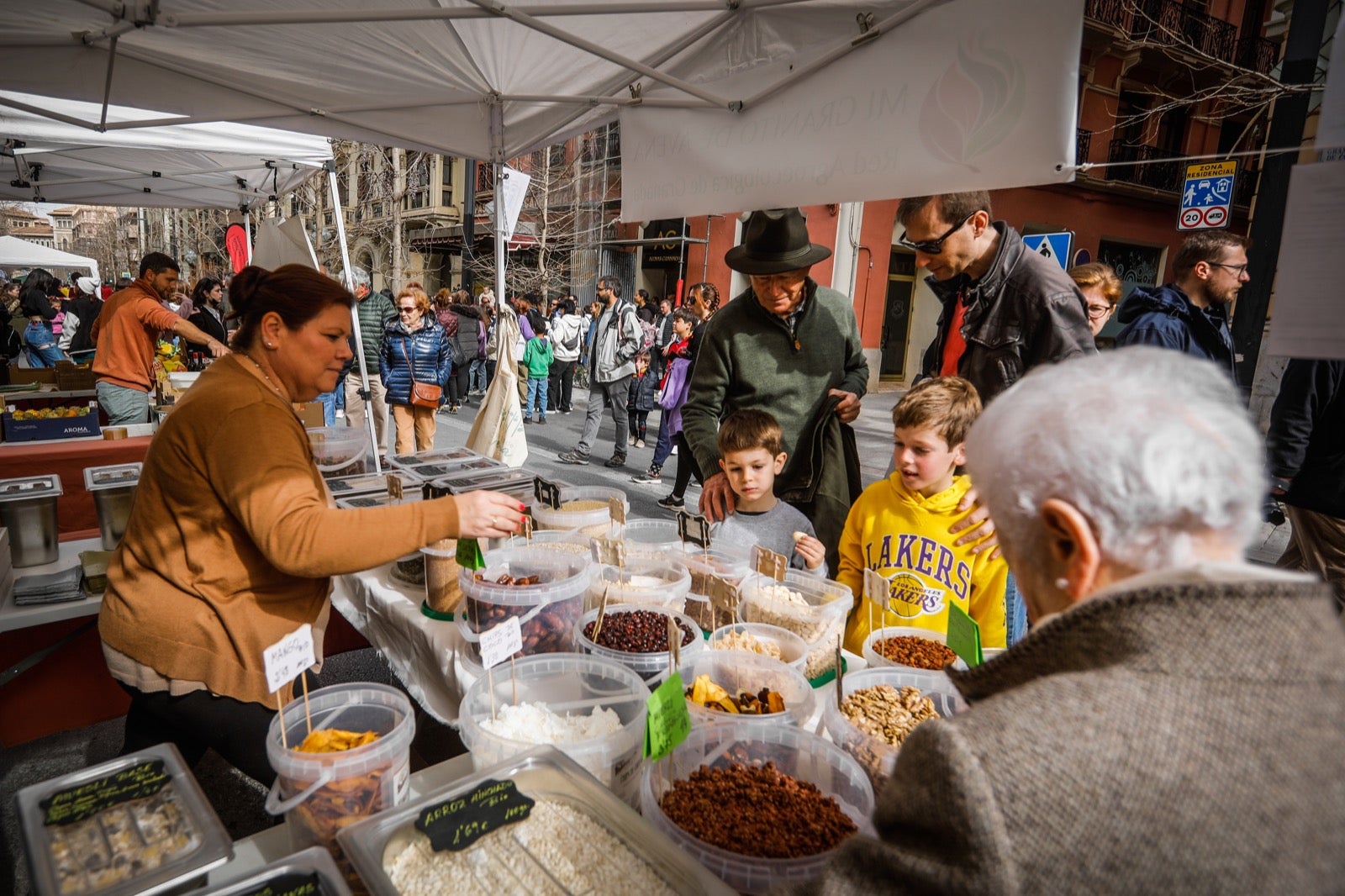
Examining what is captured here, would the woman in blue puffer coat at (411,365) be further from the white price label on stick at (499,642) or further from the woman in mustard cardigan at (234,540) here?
the white price label on stick at (499,642)

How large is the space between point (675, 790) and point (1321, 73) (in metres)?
8.27

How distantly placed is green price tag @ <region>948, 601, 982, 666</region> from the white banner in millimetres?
1072

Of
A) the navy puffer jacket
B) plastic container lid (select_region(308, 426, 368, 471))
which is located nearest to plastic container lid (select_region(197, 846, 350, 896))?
plastic container lid (select_region(308, 426, 368, 471))

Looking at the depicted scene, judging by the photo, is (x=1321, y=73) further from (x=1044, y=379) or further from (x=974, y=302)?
(x=1044, y=379)

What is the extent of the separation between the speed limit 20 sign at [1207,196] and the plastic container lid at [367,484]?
7446 millimetres

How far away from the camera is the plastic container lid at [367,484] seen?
2.88 m

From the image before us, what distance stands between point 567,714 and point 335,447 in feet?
8.98

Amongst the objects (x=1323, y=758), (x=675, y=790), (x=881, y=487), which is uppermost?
(x=1323, y=758)

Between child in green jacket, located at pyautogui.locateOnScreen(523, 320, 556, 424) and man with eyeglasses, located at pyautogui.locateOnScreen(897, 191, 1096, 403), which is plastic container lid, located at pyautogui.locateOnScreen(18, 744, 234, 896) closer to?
man with eyeglasses, located at pyautogui.locateOnScreen(897, 191, 1096, 403)

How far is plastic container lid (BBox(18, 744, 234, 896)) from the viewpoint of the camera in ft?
3.14

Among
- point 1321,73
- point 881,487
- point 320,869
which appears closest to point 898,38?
point 881,487

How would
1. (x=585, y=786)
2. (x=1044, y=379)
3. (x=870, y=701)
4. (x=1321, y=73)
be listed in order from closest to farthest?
(x=1044, y=379) < (x=585, y=786) < (x=870, y=701) < (x=1321, y=73)

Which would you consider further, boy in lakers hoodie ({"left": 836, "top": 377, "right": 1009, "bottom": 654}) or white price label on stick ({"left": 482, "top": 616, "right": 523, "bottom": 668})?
boy in lakers hoodie ({"left": 836, "top": 377, "right": 1009, "bottom": 654})

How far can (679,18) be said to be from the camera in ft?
8.02
